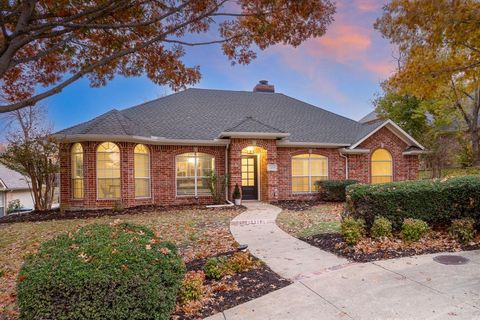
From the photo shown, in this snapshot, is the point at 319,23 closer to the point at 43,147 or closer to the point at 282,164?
the point at 282,164

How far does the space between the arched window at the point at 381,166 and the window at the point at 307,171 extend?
2.93m

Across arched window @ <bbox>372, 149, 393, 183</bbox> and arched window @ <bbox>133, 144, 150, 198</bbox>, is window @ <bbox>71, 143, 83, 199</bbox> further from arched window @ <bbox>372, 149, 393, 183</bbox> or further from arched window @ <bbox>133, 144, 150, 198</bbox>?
arched window @ <bbox>372, 149, 393, 183</bbox>

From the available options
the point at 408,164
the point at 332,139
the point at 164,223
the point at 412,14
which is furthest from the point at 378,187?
the point at 408,164

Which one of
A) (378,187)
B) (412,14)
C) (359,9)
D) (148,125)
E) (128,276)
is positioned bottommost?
(128,276)

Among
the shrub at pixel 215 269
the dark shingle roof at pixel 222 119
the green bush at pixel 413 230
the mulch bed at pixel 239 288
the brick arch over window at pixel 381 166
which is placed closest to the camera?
the mulch bed at pixel 239 288

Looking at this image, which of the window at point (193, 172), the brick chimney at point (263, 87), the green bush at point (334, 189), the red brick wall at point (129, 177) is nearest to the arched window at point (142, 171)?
the red brick wall at point (129, 177)

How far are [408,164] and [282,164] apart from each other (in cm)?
753

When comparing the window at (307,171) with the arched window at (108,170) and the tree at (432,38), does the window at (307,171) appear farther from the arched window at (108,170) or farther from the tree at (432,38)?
the arched window at (108,170)

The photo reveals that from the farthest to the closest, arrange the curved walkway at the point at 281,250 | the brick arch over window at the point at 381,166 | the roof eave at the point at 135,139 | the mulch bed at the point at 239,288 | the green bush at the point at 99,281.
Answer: the brick arch over window at the point at 381,166 → the roof eave at the point at 135,139 → the curved walkway at the point at 281,250 → the mulch bed at the point at 239,288 → the green bush at the point at 99,281

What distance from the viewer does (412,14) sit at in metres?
7.56

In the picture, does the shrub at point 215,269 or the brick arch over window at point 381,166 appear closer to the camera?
the shrub at point 215,269

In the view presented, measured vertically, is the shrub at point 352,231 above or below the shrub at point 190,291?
above

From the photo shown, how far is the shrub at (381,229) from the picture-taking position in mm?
6145

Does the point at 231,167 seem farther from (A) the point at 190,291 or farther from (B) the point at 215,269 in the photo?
(A) the point at 190,291
